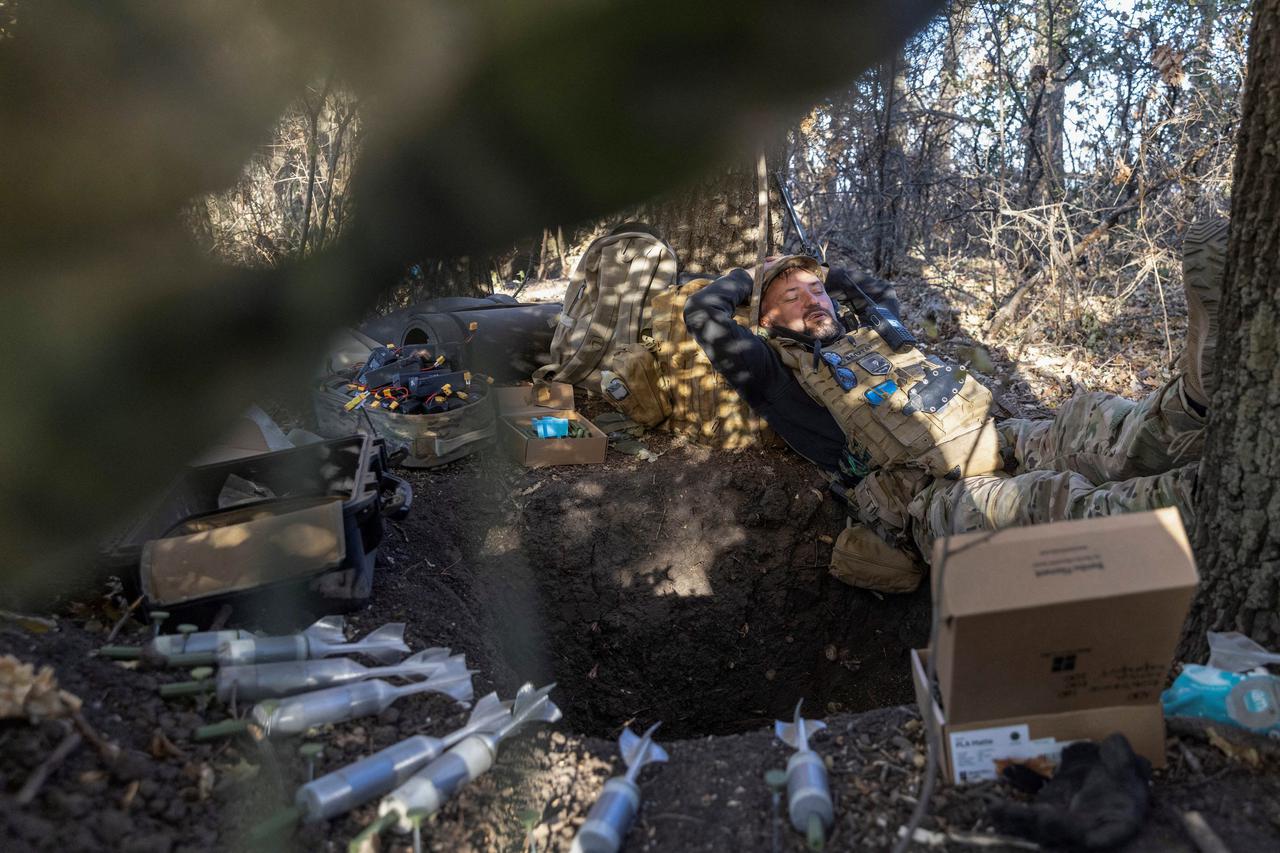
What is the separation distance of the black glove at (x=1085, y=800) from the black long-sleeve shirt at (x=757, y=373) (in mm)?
2331

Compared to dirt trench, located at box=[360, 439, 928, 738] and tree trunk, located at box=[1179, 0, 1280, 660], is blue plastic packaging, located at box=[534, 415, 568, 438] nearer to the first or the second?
dirt trench, located at box=[360, 439, 928, 738]

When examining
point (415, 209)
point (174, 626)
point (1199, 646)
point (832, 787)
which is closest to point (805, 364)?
point (1199, 646)

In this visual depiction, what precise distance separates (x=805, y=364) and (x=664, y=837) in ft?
7.91

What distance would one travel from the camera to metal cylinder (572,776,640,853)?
1.69 metres

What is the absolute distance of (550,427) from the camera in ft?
14.3

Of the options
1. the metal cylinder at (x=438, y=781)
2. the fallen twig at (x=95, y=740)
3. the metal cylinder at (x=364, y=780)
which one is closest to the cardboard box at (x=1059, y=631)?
the metal cylinder at (x=438, y=781)

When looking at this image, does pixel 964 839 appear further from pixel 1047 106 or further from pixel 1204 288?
pixel 1047 106

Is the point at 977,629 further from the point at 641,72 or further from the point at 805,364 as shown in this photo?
the point at 805,364

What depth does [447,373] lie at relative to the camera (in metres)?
4.28

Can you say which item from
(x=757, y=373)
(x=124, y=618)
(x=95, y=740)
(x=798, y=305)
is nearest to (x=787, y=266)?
(x=798, y=305)

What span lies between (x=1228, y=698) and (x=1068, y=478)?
121 cm

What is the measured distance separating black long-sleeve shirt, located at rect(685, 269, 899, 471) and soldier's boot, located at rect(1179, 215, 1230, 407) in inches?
68.5

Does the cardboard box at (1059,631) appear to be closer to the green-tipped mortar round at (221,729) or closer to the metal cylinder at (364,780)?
the metal cylinder at (364,780)

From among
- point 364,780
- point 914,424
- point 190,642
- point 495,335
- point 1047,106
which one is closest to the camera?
point 364,780
